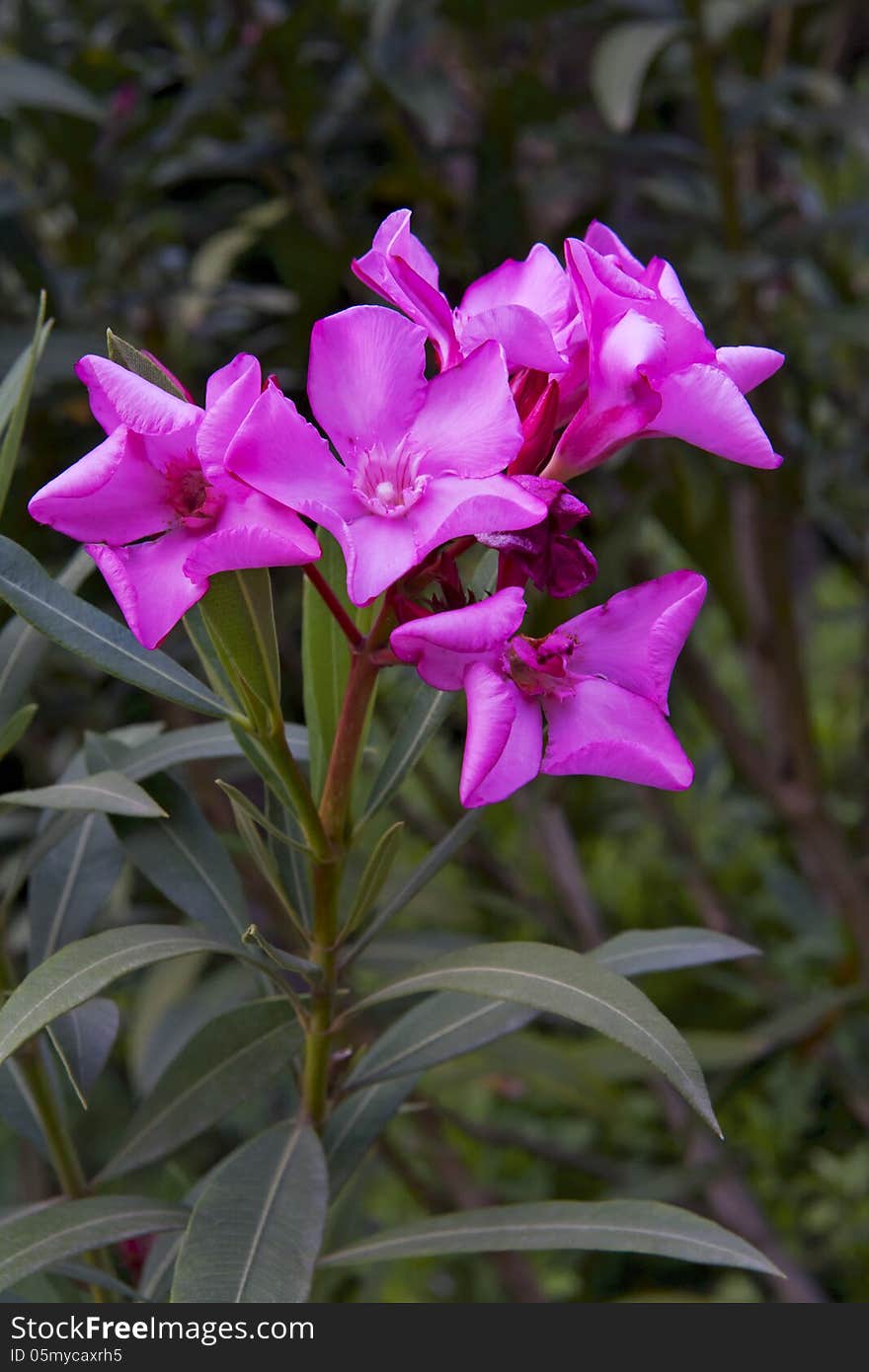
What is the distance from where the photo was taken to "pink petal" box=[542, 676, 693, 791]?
0.60m

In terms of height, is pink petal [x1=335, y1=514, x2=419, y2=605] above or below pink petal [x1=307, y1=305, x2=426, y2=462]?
below

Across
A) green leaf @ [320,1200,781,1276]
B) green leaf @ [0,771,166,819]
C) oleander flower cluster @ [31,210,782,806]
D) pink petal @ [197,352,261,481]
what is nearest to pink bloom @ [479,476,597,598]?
oleander flower cluster @ [31,210,782,806]

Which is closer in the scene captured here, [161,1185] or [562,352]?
[562,352]

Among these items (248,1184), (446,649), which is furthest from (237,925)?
(446,649)

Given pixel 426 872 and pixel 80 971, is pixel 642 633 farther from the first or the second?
→ pixel 80 971

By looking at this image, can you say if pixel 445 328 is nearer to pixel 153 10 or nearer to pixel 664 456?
pixel 664 456

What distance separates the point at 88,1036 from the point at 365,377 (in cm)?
49

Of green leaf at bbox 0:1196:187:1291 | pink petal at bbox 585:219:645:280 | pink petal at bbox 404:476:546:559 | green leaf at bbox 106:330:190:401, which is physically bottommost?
green leaf at bbox 0:1196:187:1291

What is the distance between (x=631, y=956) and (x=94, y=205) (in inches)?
46.3

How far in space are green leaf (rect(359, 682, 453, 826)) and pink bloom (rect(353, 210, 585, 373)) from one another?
0.19 m

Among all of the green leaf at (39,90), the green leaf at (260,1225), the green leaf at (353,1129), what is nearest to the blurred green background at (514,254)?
the green leaf at (39,90)

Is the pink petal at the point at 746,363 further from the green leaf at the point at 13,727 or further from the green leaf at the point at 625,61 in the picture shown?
the green leaf at the point at 625,61

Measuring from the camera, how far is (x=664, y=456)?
1.69 metres

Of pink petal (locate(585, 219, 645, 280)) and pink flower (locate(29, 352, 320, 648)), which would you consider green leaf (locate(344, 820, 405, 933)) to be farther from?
pink petal (locate(585, 219, 645, 280))
